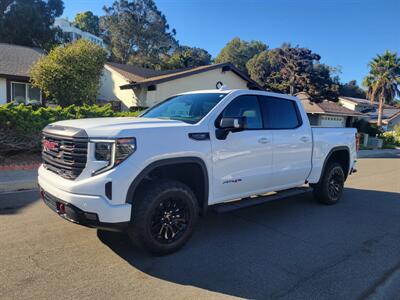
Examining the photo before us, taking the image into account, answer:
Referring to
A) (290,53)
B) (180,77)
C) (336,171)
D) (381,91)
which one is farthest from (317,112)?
(336,171)

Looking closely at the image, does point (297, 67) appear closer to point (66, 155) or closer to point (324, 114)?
point (324, 114)

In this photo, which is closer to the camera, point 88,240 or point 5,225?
point 88,240

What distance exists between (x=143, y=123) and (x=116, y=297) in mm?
1945

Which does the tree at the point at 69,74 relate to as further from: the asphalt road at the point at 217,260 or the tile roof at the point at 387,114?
the tile roof at the point at 387,114

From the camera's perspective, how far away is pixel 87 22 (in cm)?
6938

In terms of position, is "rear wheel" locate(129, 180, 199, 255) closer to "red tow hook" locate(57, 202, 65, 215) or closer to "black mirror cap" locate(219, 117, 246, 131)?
"red tow hook" locate(57, 202, 65, 215)

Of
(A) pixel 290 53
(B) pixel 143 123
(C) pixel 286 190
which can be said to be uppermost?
(A) pixel 290 53

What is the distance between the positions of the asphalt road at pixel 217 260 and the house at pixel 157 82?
527 inches

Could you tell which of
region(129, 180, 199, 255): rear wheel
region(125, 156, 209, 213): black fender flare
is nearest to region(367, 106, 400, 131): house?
region(125, 156, 209, 213): black fender flare

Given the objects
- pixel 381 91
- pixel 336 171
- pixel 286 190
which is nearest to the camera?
pixel 286 190

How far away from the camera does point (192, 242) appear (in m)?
4.68

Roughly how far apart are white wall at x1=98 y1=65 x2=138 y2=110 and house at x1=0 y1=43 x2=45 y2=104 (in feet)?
13.1

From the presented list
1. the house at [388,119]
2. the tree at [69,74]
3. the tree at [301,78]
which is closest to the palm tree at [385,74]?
the house at [388,119]

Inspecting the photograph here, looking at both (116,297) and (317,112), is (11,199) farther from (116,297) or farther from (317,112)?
(317,112)
